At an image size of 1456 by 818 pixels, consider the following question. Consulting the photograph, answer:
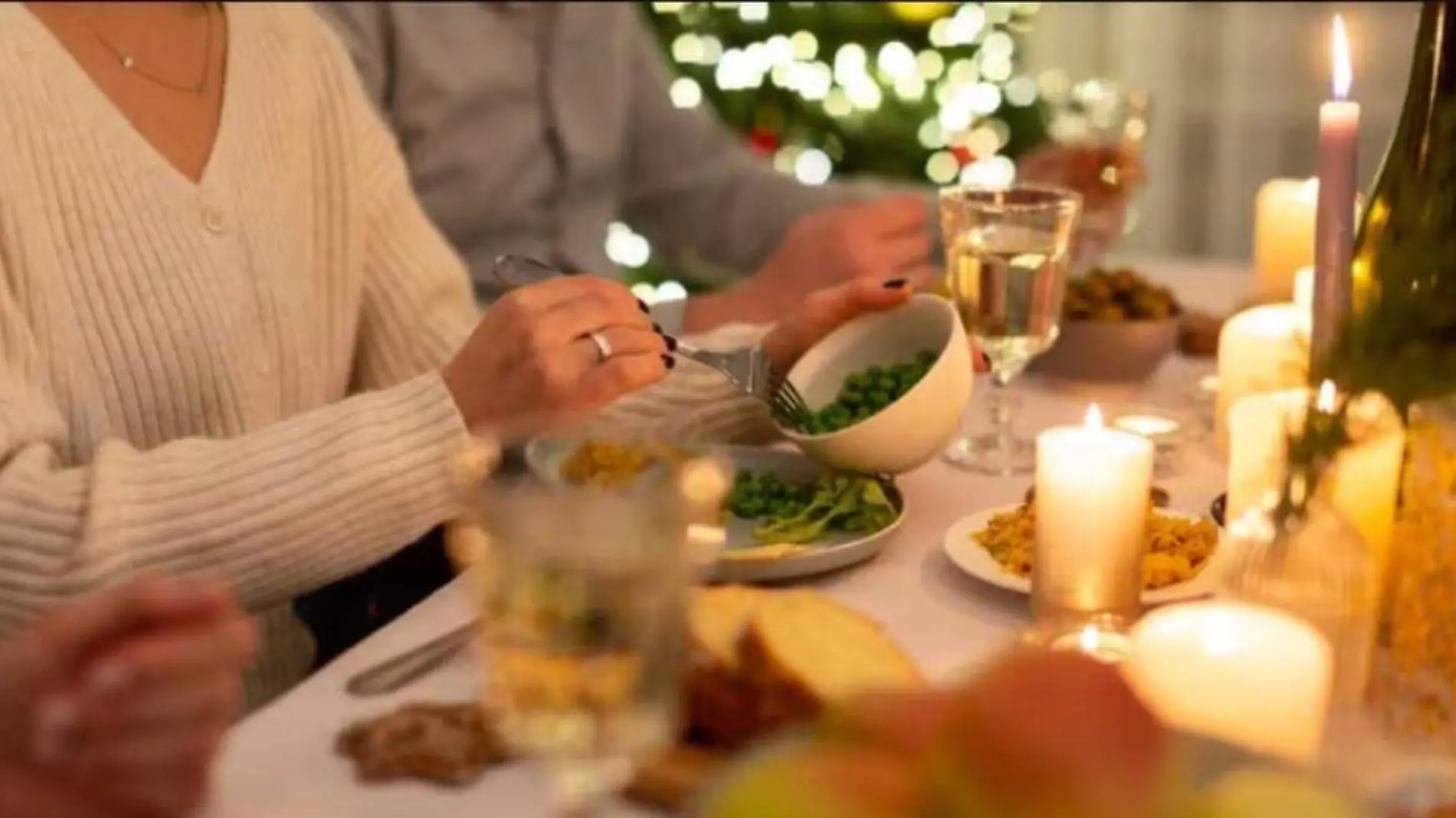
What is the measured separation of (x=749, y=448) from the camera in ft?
4.00

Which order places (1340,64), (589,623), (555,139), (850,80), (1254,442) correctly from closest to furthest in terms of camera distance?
(589,623), (1254,442), (1340,64), (555,139), (850,80)

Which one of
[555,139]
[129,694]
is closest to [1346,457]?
[129,694]

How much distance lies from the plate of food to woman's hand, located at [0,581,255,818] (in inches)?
11.7

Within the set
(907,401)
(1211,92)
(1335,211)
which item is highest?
(1335,211)

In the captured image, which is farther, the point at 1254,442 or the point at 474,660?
the point at 1254,442

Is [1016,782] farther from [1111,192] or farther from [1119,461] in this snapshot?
[1111,192]

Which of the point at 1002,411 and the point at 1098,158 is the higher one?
the point at 1098,158

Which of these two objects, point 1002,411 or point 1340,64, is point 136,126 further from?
point 1340,64

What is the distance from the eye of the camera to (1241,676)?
0.77m

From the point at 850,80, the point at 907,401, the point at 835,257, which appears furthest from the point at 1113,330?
the point at 850,80

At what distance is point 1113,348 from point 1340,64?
39cm

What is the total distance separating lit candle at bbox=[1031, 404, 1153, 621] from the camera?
938 millimetres

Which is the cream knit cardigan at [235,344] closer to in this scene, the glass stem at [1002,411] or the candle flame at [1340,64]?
the glass stem at [1002,411]

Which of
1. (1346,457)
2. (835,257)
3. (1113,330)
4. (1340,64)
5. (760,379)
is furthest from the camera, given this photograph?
(835,257)
